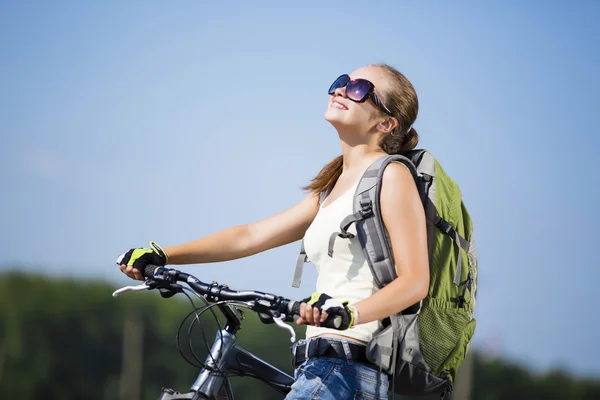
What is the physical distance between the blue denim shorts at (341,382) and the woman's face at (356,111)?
44.8 inches

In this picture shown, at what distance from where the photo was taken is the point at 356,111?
12.5ft

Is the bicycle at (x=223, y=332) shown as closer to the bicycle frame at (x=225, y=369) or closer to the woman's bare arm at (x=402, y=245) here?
the bicycle frame at (x=225, y=369)

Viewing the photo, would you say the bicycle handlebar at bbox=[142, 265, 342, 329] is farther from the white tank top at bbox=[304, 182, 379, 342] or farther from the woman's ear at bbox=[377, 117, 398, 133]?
the woman's ear at bbox=[377, 117, 398, 133]

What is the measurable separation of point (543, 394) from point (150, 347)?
15457 mm

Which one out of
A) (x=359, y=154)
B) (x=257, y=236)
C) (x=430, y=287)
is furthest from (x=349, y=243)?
(x=257, y=236)

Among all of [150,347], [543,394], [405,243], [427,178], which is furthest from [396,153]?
[543,394]

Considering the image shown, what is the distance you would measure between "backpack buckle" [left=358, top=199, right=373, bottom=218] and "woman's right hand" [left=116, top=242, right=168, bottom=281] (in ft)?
3.38

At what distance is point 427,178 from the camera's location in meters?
3.58

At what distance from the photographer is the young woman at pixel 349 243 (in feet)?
10.6

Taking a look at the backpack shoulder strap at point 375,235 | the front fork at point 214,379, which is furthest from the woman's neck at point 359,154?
the front fork at point 214,379

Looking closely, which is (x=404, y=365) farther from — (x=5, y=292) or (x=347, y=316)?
(x=5, y=292)

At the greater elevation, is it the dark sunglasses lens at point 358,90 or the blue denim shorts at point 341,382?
the dark sunglasses lens at point 358,90

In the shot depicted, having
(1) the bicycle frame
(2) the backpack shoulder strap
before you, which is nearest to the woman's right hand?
(1) the bicycle frame

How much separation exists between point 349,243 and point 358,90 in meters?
0.78
